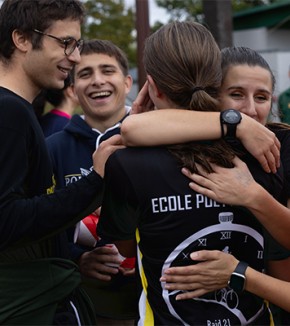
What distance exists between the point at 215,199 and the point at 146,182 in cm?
23

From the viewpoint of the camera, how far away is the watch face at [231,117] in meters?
1.98

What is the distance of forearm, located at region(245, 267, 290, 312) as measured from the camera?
6.43 feet

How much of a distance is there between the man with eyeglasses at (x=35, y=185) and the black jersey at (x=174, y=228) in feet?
0.64

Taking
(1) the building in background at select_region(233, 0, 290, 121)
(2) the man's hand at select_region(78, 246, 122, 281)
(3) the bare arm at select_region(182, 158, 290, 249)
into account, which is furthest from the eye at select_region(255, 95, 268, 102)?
(1) the building in background at select_region(233, 0, 290, 121)

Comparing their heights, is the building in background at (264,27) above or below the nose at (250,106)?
above

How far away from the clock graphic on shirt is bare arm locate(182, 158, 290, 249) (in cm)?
7

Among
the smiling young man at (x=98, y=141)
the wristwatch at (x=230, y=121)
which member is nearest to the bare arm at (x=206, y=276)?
the wristwatch at (x=230, y=121)

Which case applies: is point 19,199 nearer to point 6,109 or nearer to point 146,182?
point 6,109

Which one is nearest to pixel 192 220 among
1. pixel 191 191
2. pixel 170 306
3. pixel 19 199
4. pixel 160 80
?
pixel 191 191

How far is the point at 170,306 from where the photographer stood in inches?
78.2

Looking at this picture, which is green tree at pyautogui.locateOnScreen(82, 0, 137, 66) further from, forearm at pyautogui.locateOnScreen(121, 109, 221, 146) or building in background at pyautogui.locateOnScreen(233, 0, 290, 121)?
forearm at pyautogui.locateOnScreen(121, 109, 221, 146)

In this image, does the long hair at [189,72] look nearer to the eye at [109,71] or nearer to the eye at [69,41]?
the eye at [69,41]

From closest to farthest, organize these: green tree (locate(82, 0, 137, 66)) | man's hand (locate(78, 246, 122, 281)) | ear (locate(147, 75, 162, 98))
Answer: ear (locate(147, 75, 162, 98))
man's hand (locate(78, 246, 122, 281))
green tree (locate(82, 0, 137, 66))

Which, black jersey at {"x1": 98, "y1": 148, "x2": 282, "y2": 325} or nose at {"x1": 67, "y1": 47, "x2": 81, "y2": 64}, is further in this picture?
nose at {"x1": 67, "y1": 47, "x2": 81, "y2": 64}
